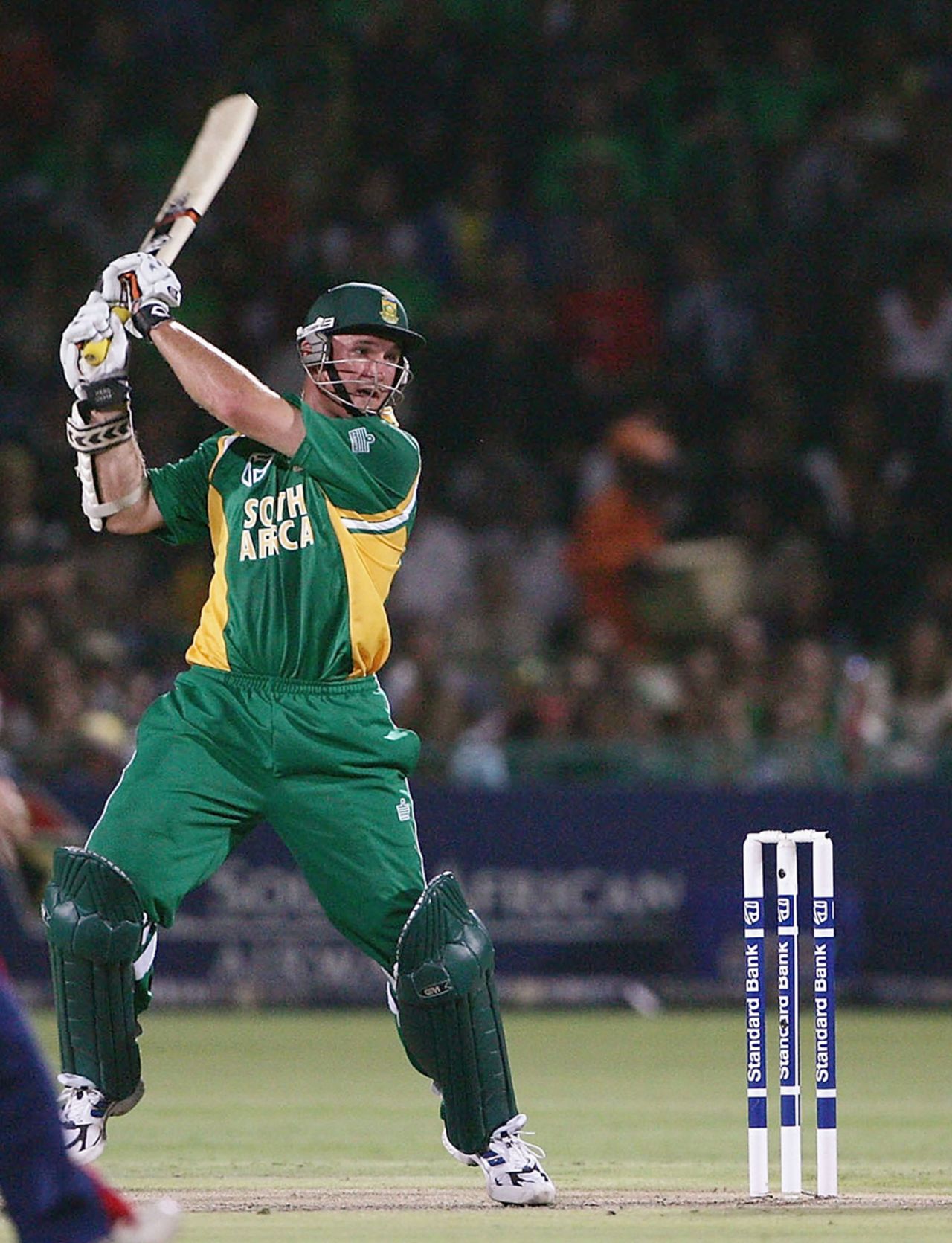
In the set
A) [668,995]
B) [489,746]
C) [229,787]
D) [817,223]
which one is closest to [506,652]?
[489,746]

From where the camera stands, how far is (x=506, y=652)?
581 inches

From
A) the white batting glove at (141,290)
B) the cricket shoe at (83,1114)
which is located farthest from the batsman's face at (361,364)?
the cricket shoe at (83,1114)

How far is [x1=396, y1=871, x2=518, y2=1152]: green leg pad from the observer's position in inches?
256

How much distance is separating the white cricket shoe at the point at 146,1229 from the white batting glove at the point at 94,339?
271 centimetres

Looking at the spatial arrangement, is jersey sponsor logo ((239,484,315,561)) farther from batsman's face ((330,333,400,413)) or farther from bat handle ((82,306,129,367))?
bat handle ((82,306,129,367))

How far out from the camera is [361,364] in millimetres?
6828

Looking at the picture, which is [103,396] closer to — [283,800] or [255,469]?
[255,469]

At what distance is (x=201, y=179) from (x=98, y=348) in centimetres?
122

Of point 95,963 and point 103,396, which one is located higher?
point 103,396

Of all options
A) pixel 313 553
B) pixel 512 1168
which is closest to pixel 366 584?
pixel 313 553

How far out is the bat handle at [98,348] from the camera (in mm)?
6660

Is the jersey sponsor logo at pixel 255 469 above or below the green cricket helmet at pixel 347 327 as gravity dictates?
below

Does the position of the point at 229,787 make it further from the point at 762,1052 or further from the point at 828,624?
the point at 828,624

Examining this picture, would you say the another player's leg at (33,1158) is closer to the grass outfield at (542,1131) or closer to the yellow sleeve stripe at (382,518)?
the grass outfield at (542,1131)
